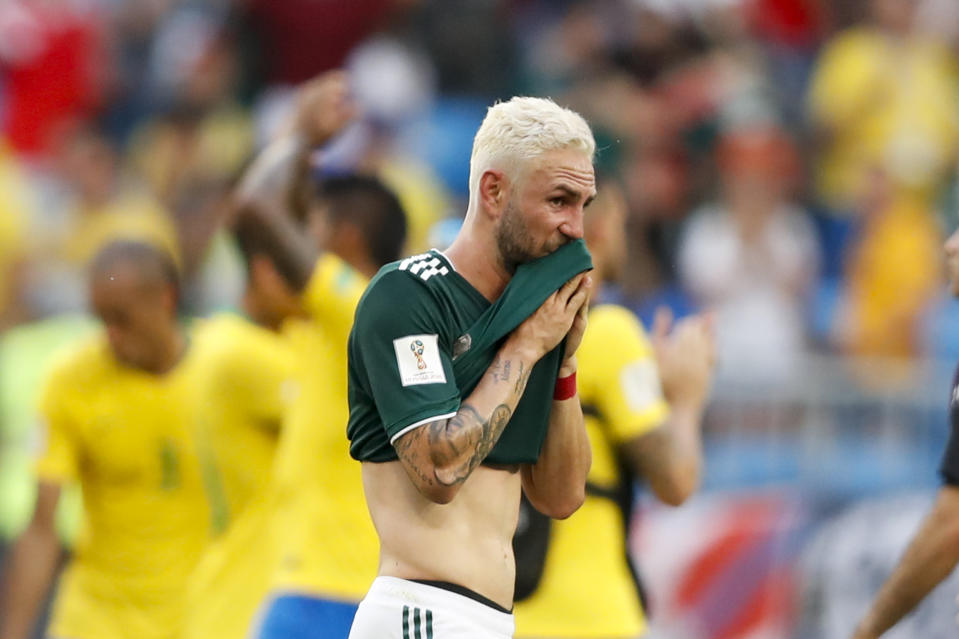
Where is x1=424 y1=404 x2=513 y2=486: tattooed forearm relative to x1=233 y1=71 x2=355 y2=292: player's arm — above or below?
below

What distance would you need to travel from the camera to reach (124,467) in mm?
7094

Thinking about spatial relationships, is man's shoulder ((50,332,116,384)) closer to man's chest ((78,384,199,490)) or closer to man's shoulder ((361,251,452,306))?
man's chest ((78,384,199,490))

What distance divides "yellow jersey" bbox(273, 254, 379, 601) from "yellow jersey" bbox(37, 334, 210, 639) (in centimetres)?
114

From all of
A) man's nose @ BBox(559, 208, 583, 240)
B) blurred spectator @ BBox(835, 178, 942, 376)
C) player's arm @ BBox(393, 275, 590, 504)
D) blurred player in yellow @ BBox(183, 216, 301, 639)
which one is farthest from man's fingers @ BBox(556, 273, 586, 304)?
blurred spectator @ BBox(835, 178, 942, 376)

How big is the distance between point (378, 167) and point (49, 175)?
13.4ft

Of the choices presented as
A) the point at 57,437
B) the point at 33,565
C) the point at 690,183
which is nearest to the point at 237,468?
the point at 57,437

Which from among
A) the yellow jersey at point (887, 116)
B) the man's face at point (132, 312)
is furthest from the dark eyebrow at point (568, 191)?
the yellow jersey at point (887, 116)

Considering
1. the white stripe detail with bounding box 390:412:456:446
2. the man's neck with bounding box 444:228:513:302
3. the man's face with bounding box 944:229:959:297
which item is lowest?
the man's face with bounding box 944:229:959:297

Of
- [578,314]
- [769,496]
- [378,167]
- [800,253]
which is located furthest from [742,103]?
[578,314]

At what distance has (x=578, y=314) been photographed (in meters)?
4.22

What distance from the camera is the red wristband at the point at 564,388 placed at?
4.32 m

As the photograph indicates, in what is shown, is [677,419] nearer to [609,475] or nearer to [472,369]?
[609,475]

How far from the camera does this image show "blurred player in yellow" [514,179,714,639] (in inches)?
227

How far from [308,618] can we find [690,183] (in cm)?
700
